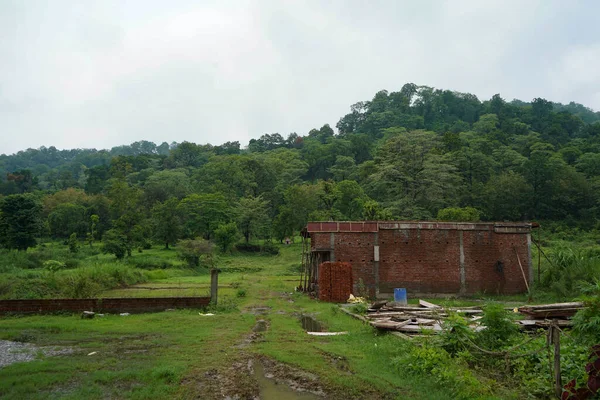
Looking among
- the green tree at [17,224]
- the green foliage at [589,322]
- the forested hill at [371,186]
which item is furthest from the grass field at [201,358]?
the green tree at [17,224]

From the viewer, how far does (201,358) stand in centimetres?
1053

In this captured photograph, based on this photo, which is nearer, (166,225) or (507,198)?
(166,225)

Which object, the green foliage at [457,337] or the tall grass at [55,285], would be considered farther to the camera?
the tall grass at [55,285]

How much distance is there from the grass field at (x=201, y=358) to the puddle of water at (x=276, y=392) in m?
0.21

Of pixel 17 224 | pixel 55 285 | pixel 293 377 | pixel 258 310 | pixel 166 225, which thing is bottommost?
pixel 258 310

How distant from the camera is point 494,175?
199 feet

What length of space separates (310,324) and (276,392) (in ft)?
26.3

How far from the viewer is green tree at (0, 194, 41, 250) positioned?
44250 mm

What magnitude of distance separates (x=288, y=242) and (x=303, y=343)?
45459 mm

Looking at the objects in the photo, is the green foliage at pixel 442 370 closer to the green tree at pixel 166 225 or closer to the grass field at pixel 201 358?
the grass field at pixel 201 358

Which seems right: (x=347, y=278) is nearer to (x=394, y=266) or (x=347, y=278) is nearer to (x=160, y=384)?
(x=394, y=266)

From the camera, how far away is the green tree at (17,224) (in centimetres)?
4425

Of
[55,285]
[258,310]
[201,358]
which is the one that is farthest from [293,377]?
[55,285]

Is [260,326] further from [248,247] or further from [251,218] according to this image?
[251,218]
